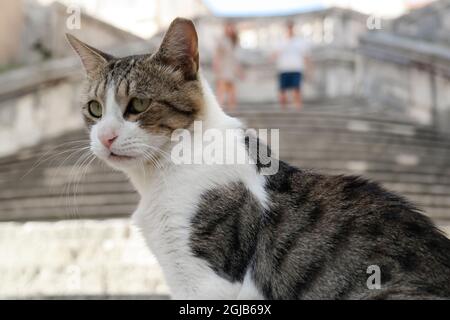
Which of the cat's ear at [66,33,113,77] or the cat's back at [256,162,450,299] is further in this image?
the cat's ear at [66,33,113,77]

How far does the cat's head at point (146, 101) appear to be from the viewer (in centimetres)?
254

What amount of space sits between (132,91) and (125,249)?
1.78 metres

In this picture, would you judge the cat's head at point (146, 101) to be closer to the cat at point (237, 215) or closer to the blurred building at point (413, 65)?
the cat at point (237, 215)

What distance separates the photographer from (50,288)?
12.9ft

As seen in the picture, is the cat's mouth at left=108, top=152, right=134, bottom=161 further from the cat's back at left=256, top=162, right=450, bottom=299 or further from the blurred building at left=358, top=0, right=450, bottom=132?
the blurred building at left=358, top=0, right=450, bottom=132

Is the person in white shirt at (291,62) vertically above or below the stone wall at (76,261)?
above

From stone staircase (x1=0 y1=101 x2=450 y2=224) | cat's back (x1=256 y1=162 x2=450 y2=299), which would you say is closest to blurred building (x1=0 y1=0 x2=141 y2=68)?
stone staircase (x1=0 y1=101 x2=450 y2=224)

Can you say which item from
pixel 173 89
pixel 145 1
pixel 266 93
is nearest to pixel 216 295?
pixel 173 89

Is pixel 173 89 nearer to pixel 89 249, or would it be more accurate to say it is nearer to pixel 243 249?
pixel 243 249

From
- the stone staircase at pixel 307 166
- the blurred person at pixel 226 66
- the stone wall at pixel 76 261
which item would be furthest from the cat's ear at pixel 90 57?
the blurred person at pixel 226 66

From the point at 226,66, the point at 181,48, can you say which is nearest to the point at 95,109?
the point at 181,48

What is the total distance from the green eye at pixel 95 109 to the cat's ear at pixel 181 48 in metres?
0.40

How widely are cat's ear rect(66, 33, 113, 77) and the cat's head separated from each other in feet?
0.59

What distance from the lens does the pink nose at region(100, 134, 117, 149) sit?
2520 millimetres
